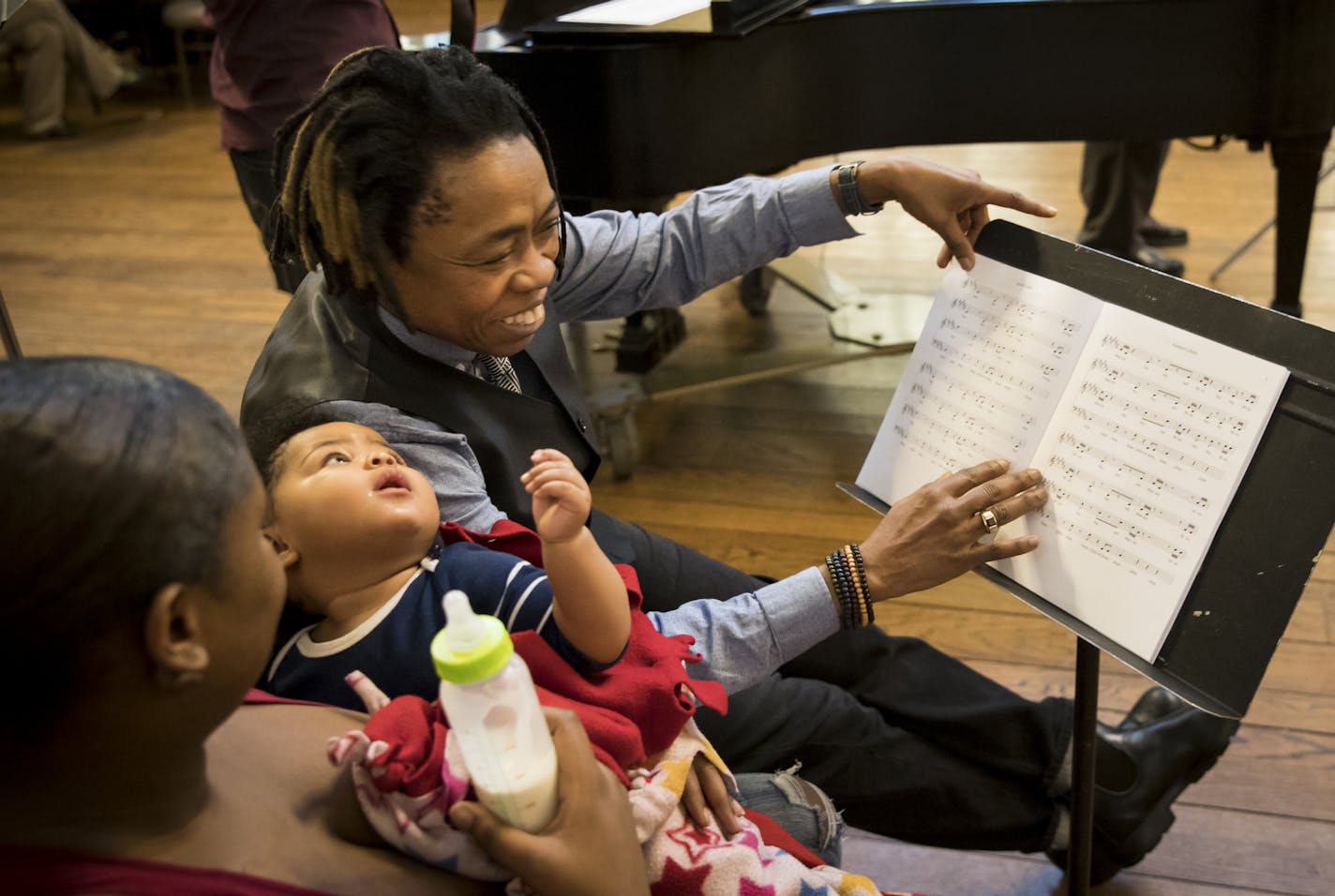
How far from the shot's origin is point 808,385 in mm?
3188

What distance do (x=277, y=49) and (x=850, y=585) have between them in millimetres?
1828

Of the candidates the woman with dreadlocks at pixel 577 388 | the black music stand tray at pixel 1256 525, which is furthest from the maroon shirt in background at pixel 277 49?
the black music stand tray at pixel 1256 525

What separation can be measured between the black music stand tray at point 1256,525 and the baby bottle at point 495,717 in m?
0.59

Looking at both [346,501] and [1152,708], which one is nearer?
[346,501]

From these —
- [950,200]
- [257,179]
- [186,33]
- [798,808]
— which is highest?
[950,200]

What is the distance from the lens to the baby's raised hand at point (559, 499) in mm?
976

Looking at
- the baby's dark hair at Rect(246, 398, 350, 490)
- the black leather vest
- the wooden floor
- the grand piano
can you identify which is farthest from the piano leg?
the baby's dark hair at Rect(246, 398, 350, 490)

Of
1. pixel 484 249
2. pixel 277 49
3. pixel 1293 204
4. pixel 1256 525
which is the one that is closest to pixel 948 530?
pixel 1256 525

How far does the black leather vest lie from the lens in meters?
1.33

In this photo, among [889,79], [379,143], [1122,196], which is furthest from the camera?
[1122,196]

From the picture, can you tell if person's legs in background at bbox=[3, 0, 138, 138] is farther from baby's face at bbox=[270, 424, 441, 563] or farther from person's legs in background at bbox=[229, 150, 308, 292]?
baby's face at bbox=[270, 424, 441, 563]

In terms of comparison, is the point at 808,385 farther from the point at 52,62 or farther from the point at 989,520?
the point at 52,62

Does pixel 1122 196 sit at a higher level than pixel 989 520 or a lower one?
lower

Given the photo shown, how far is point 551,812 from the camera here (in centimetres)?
83
